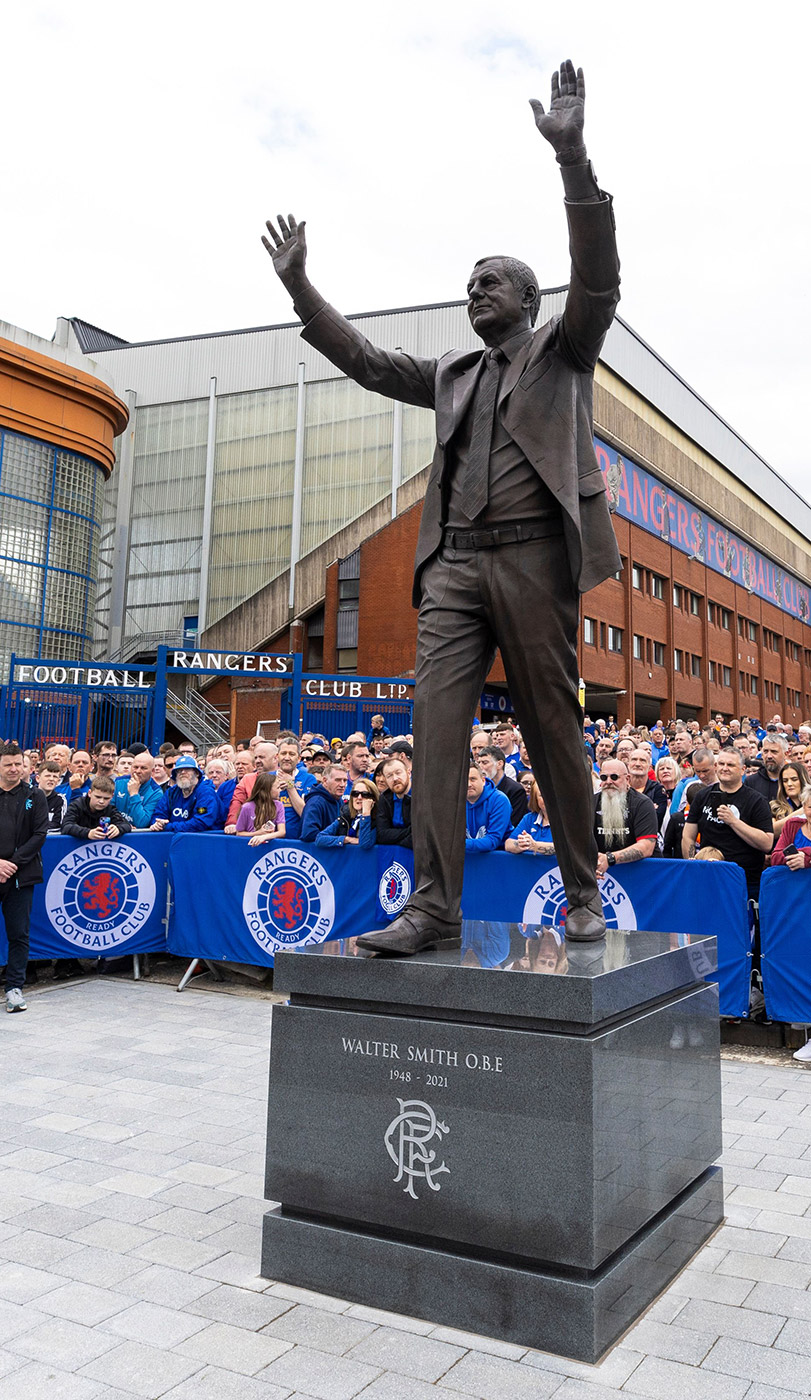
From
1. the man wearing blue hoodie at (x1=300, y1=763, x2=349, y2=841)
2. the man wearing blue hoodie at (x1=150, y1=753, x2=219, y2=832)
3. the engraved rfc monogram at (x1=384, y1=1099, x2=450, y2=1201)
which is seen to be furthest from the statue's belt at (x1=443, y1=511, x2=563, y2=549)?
the man wearing blue hoodie at (x1=150, y1=753, x2=219, y2=832)

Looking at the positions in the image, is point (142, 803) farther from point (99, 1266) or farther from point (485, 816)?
point (99, 1266)

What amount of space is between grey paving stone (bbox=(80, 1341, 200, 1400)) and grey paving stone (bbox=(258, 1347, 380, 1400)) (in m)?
0.24

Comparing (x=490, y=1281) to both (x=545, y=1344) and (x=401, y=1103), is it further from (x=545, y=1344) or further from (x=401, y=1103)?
(x=401, y=1103)

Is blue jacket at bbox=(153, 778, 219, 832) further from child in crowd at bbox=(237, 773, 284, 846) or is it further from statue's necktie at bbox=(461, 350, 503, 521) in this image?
statue's necktie at bbox=(461, 350, 503, 521)

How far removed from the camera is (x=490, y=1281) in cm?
329

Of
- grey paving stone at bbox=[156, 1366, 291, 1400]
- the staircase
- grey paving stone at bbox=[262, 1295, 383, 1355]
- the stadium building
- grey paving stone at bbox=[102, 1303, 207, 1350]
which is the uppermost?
the stadium building

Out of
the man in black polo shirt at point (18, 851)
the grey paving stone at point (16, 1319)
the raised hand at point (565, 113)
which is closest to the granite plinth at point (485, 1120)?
the grey paving stone at point (16, 1319)

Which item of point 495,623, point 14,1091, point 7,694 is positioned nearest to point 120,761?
point 14,1091

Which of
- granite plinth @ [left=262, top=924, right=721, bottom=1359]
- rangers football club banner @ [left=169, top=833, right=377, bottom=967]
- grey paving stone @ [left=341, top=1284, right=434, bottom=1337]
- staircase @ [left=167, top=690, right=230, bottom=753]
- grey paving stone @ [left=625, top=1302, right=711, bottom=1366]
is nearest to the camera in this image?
grey paving stone @ [left=625, top=1302, right=711, bottom=1366]

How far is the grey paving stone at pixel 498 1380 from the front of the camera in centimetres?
289

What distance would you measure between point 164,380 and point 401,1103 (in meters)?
44.5

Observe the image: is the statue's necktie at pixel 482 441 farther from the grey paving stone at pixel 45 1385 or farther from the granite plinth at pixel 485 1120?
the grey paving stone at pixel 45 1385

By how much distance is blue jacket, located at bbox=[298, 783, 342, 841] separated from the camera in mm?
8547

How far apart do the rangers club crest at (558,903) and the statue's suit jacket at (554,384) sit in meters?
3.75
